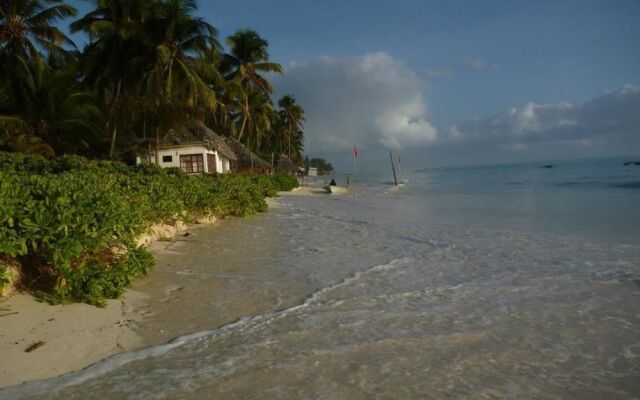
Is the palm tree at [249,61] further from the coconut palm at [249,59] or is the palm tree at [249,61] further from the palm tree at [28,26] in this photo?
the palm tree at [28,26]

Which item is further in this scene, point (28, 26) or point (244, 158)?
point (244, 158)

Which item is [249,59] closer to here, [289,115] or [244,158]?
[244,158]

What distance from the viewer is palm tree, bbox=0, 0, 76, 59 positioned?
2050 cm

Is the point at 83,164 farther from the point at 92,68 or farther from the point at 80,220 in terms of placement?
the point at 92,68

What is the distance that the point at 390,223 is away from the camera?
11.4 meters

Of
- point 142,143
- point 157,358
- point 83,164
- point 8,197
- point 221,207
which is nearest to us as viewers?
point 157,358

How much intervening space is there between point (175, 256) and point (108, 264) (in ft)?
6.22

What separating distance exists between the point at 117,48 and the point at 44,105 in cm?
455

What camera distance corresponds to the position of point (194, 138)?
29.6m

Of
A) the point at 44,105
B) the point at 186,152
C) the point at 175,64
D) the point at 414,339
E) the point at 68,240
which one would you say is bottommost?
the point at 414,339

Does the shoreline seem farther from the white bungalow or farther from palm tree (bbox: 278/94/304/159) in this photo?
palm tree (bbox: 278/94/304/159)

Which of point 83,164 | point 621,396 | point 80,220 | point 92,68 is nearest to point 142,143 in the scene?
point 92,68

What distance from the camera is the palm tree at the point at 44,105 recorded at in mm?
20844

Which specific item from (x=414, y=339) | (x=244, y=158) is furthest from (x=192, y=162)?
(x=414, y=339)
